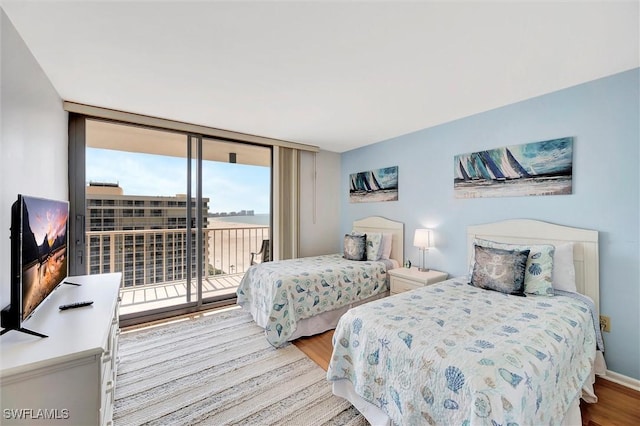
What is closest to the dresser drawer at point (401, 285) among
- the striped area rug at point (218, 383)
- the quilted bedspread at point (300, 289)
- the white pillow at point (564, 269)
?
the quilted bedspread at point (300, 289)

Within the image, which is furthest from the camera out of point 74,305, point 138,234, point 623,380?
point 138,234

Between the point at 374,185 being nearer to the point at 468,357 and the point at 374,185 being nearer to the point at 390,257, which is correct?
the point at 390,257

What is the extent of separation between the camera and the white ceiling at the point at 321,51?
1.44 meters

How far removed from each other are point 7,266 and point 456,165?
3.80 m

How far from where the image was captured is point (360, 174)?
444 cm

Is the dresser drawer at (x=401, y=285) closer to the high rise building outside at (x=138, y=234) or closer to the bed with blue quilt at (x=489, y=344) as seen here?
the bed with blue quilt at (x=489, y=344)

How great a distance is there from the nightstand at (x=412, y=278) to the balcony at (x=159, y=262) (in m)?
2.49

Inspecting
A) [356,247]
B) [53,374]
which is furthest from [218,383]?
[356,247]

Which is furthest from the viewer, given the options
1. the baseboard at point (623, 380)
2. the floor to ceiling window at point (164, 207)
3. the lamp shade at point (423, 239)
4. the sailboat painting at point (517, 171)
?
the floor to ceiling window at point (164, 207)

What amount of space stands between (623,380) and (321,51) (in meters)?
3.36

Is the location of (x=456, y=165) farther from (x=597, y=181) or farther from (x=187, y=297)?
(x=187, y=297)

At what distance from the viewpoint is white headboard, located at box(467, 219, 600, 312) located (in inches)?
83.6

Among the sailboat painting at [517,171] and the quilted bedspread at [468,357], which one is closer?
the quilted bedspread at [468,357]

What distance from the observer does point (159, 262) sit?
13.4 feet
